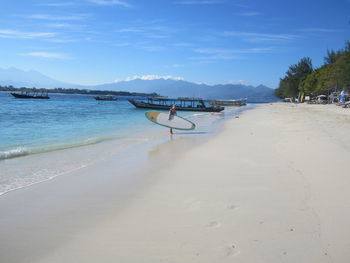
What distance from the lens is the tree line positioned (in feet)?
159

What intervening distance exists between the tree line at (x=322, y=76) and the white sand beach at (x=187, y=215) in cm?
4980

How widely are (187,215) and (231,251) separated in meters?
1.15

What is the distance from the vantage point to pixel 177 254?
3.19 m

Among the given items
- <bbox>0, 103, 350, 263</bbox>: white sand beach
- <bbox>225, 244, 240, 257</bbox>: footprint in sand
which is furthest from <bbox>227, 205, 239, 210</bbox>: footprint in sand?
<bbox>225, 244, 240, 257</bbox>: footprint in sand

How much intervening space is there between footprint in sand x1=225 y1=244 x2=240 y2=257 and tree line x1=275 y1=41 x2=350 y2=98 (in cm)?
5273

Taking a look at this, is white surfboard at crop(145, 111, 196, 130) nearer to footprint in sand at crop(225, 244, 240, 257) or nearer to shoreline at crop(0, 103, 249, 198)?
shoreline at crop(0, 103, 249, 198)

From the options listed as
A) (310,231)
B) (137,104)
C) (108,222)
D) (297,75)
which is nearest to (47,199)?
(108,222)

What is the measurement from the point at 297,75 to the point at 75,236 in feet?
331

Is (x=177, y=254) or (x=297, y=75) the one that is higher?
(x=297, y=75)

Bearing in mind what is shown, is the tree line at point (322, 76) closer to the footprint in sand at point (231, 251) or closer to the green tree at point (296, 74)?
the green tree at point (296, 74)

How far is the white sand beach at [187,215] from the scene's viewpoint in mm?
3238

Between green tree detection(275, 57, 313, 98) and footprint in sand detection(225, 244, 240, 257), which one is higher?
green tree detection(275, 57, 313, 98)

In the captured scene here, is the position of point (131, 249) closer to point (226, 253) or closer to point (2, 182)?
point (226, 253)

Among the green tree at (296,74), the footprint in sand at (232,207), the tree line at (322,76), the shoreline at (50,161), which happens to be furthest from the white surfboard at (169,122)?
the green tree at (296,74)
